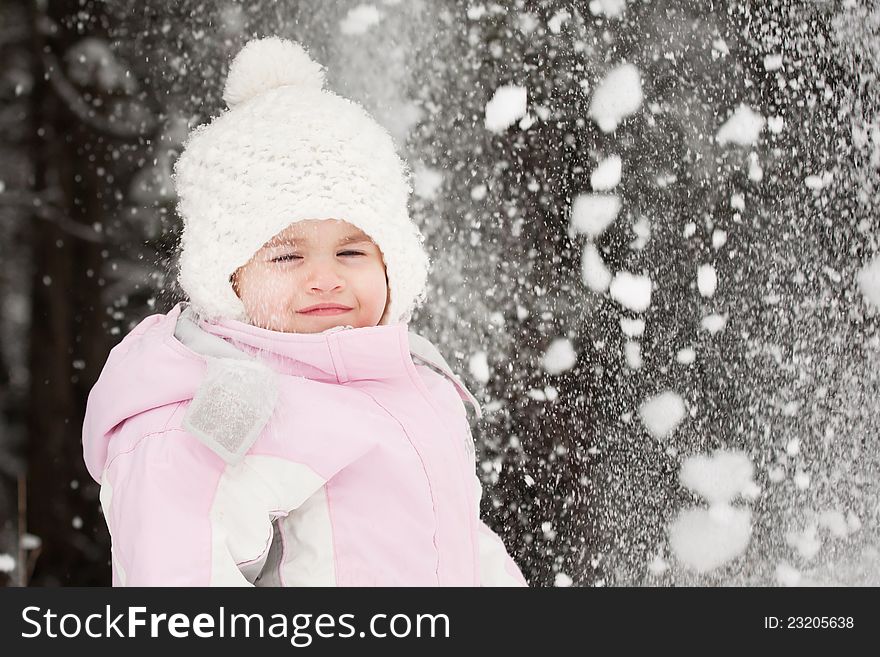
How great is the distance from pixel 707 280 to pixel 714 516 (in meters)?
0.38

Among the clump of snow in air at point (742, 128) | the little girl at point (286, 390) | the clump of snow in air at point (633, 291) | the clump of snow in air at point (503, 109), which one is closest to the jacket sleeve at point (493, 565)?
the little girl at point (286, 390)

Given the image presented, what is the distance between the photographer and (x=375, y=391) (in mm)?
897

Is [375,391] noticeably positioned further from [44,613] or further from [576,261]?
[576,261]

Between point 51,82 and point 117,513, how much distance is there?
2.78 feet

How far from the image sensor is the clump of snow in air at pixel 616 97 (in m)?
1.42

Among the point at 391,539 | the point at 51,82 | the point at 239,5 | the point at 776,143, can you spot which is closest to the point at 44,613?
Answer: the point at 391,539

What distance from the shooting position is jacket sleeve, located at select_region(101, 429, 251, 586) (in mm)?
763

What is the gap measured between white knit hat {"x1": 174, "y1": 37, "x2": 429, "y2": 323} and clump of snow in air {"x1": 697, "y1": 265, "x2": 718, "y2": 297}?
61 cm

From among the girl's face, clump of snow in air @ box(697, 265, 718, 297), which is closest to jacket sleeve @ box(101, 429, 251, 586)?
the girl's face

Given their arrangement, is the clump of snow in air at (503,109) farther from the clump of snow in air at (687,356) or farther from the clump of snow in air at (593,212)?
the clump of snow in air at (687,356)

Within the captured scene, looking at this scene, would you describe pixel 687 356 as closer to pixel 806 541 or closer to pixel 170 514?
pixel 806 541

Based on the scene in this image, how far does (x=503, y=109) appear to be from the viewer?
142cm

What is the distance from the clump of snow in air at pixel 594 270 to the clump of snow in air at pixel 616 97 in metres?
0.19

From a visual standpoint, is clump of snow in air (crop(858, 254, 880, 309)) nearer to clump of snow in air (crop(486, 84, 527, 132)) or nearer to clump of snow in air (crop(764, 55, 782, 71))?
clump of snow in air (crop(764, 55, 782, 71))
